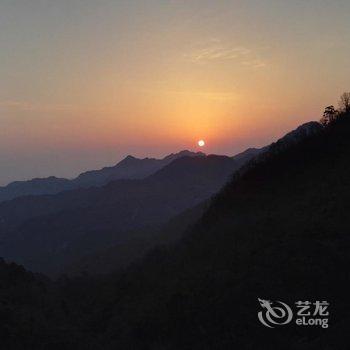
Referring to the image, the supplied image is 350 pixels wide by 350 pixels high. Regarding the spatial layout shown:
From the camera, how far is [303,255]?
894 inches

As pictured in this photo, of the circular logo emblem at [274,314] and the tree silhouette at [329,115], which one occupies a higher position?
the tree silhouette at [329,115]

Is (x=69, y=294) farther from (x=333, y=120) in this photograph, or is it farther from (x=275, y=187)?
(x=333, y=120)

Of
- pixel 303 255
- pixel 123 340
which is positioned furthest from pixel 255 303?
pixel 123 340

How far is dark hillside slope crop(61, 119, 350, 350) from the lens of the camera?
1811 centimetres

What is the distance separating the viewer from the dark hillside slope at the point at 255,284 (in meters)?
18.1

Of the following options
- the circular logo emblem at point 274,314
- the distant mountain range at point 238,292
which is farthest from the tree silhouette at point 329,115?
the circular logo emblem at point 274,314

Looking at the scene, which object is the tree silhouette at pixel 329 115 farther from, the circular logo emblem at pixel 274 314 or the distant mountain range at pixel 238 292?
the circular logo emblem at pixel 274 314

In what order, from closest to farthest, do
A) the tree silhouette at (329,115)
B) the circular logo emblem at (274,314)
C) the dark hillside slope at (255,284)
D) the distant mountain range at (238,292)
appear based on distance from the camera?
the dark hillside slope at (255,284), the circular logo emblem at (274,314), the distant mountain range at (238,292), the tree silhouette at (329,115)

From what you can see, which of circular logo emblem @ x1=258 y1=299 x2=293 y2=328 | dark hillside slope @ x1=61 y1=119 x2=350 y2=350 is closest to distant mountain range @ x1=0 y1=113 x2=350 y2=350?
dark hillside slope @ x1=61 y1=119 x2=350 y2=350

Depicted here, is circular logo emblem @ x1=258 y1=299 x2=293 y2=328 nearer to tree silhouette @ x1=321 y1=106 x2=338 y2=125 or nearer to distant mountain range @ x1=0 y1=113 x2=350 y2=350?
distant mountain range @ x1=0 y1=113 x2=350 y2=350

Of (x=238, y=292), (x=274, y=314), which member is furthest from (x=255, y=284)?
(x=274, y=314)

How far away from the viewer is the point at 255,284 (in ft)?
70.0

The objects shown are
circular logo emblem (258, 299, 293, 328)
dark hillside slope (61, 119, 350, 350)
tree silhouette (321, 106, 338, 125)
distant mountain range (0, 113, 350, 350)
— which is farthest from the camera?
tree silhouette (321, 106, 338, 125)

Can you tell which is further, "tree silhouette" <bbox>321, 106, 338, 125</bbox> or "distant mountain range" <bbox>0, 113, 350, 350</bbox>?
"tree silhouette" <bbox>321, 106, 338, 125</bbox>
